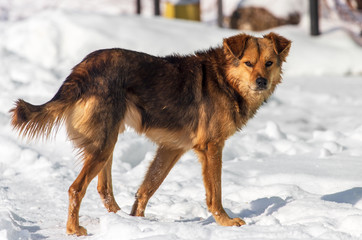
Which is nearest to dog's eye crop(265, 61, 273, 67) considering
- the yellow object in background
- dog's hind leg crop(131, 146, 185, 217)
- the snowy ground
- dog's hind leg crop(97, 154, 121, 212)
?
dog's hind leg crop(131, 146, 185, 217)

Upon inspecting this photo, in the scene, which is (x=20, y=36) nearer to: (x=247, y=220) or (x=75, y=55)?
(x=75, y=55)

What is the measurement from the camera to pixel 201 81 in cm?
518

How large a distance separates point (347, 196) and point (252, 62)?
1597 millimetres

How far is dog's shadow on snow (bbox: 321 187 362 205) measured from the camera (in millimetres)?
5311

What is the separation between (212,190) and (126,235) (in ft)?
4.32

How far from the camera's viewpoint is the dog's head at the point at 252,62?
5.11 metres

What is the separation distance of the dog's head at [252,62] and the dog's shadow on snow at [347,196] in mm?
1188

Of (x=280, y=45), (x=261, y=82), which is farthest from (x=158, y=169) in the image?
(x=280, y=45)

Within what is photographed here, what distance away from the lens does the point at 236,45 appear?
520 centimetres

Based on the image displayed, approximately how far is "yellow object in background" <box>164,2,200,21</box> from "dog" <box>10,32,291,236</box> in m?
10.8

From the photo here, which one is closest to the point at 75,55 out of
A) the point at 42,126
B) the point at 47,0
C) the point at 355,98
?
the point at 355,98

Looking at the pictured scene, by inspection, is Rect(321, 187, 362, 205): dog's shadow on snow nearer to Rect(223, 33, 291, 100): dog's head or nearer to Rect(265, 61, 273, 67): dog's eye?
Rect(223, 33, 291, 100): dog's head

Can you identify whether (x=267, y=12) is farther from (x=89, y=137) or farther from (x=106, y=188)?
(x=89, y=137)

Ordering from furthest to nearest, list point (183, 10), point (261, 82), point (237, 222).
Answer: point (183, 10), point (261, 82), point (237, 222)
